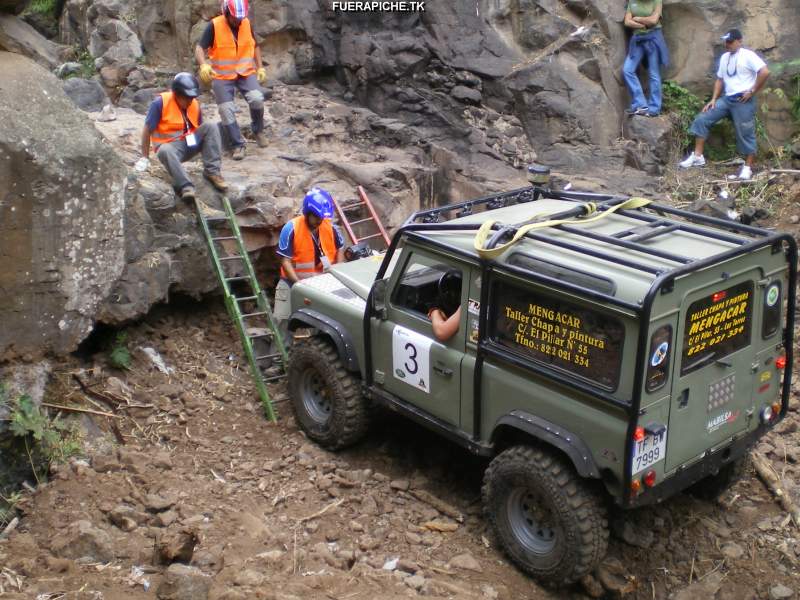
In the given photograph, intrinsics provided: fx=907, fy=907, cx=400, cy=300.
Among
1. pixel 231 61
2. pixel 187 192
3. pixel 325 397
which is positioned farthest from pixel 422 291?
pixel 231 61

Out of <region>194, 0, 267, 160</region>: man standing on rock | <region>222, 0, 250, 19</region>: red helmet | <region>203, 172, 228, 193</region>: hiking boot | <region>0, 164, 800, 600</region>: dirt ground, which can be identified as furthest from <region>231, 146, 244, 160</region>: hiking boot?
<region>0, 164, 800, 600</region>: dirt ground

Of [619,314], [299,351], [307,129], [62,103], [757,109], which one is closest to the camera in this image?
[619,314]

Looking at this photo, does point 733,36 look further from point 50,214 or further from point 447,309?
point 50,214

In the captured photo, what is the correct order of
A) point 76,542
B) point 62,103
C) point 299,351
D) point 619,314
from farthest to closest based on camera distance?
point 299,351 < point 62,103 < point 76,542 < point 619,314

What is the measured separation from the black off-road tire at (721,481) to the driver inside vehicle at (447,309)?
2.07 m

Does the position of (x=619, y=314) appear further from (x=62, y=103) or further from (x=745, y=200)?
(x=745, y=200)

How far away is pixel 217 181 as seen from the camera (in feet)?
28.5

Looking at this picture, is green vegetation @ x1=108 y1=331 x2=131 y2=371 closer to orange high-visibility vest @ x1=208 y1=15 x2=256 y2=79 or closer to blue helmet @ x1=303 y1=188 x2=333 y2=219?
blue helmet @ x1=303 y1=188 x2=333 y2=219

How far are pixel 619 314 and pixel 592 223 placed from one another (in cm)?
122

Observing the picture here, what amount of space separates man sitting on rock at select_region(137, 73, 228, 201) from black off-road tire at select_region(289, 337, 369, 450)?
7.31ft

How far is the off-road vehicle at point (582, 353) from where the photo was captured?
4.96 m

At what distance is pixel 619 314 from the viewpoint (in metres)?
4.87

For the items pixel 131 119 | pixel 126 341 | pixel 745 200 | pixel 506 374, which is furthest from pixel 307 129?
pixel 506 374

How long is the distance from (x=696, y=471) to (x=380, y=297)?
7.84 feet
